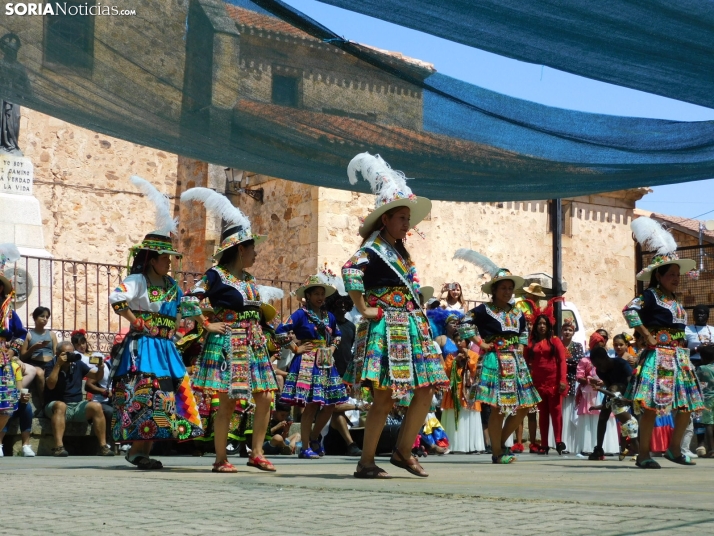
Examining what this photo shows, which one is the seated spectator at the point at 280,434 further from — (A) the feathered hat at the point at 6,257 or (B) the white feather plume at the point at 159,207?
(B) the white feather plume at the point at 159,207

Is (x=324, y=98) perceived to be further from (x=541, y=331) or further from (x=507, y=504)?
(x=541, y=331)

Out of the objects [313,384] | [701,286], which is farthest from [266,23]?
[701,286]

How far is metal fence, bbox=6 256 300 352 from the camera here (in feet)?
52.3

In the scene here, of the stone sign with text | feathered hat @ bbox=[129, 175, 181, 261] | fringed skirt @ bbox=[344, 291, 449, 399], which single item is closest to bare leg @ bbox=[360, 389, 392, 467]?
fringed skirt @ bbox=[344, 291, 449, 399]

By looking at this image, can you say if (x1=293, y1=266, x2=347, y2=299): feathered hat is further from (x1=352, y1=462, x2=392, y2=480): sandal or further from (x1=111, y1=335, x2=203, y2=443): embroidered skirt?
(x1=352, y1=462, x2=392, y2=480): sandal

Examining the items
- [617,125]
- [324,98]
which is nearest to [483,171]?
[617,125]

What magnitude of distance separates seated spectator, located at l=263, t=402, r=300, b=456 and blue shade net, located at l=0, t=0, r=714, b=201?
6.12m

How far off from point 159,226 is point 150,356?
107 cm

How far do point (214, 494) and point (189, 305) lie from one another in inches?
107

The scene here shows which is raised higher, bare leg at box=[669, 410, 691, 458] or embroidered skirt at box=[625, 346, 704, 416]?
embroidered skirt at box=[625, 346, 704, 416]

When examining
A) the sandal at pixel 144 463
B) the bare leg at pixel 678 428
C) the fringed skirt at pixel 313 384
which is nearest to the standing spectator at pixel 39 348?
the fringed skirt at pixel 313 384

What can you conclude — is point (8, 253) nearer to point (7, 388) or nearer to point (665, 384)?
point (7, 388)

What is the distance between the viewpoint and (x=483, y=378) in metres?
11.3

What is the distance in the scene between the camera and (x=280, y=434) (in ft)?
46.4
